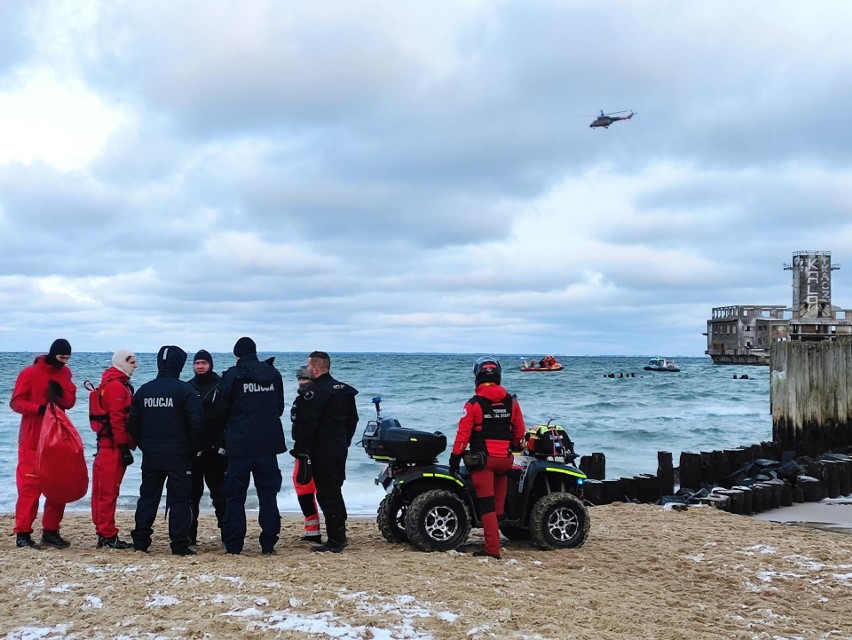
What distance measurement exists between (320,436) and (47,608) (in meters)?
2.93

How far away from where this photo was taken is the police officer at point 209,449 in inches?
304

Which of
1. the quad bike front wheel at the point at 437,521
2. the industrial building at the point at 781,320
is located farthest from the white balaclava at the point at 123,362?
the industrial building at the point at 781,320

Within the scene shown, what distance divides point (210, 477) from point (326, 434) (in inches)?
49.9

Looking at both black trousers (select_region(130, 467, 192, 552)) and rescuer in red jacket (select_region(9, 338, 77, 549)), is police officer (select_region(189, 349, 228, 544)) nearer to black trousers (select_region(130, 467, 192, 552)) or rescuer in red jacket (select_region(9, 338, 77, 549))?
black trousers (select_region(130, 467, 192, 552))

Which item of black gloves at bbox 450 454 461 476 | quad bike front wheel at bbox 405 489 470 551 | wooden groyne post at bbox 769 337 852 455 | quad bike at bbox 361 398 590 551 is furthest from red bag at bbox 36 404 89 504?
wooden groyne post at bbox 769 337 852 455

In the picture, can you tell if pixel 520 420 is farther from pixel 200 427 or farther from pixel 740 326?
pixel 740 326

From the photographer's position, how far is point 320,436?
7879 millimetres

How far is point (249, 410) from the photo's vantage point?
762cm

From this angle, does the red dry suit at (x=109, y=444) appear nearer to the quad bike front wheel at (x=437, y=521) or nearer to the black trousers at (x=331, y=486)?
Result: the black trousers at (x=331, y=486)

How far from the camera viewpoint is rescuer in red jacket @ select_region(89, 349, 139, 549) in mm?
7824

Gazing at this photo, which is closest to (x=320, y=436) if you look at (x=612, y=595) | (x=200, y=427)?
(x=200, y=427)

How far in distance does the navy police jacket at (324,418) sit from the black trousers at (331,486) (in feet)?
0.16

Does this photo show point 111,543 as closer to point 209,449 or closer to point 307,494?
point 209,449

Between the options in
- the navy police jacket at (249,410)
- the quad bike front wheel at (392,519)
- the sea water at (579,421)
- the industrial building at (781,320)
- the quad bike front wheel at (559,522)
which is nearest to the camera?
the navy police jacket at (249,410)
